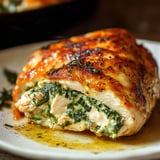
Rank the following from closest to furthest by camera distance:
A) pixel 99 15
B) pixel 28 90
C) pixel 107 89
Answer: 1. pixel 107 89
2. pixel 28 90
3. pixel 99 15

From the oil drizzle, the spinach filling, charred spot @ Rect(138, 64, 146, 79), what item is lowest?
the oil drizzle

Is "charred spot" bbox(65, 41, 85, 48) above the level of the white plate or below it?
above

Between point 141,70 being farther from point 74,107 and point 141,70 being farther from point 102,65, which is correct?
point 74,107

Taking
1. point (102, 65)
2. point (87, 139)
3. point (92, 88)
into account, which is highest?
point (102, 65)

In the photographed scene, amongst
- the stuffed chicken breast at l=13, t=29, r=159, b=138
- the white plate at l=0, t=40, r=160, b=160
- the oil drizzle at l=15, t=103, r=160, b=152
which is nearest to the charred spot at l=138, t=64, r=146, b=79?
the stuffed chicken breast at l=13, t=29, r=159, b=138

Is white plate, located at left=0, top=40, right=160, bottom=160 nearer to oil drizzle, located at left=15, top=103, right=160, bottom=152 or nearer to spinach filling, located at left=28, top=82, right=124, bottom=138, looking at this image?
oil drizzle, located at left=15, top=103, right=160, bottom=152

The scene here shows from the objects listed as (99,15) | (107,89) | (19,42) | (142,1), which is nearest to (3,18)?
(19,42)

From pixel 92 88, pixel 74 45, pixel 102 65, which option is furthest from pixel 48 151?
pixel 74 45

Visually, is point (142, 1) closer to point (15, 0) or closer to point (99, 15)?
point (99, 15)
